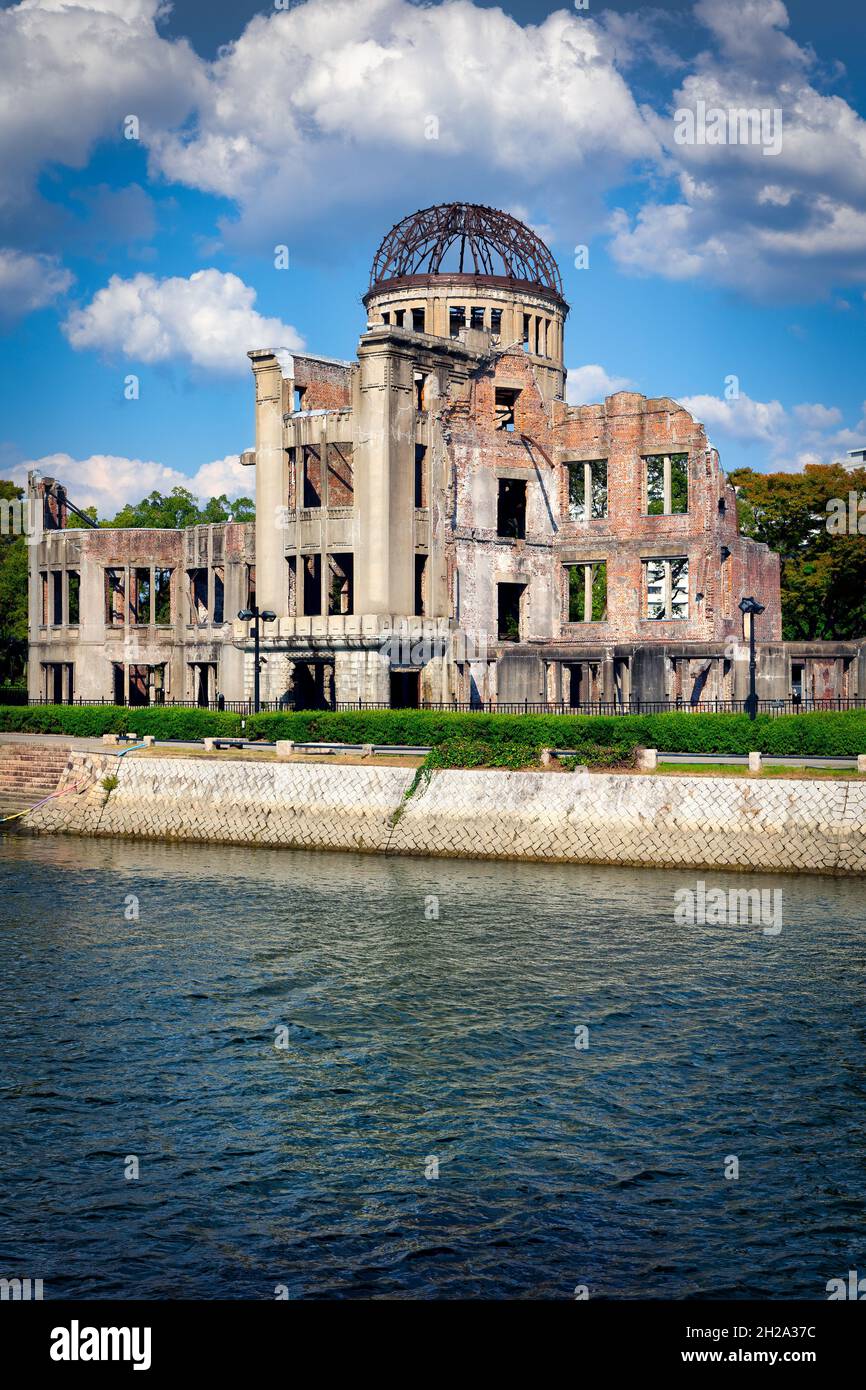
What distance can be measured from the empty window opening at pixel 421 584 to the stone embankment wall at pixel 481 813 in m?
16.6

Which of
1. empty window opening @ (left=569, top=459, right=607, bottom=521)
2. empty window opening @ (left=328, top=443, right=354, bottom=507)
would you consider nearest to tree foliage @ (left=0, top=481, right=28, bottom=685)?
empty window opening @ (left=328, top=443, right=354, bottom=507)

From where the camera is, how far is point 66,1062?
17375 millimetres

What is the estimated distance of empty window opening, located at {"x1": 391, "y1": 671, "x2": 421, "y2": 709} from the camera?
54031 mm

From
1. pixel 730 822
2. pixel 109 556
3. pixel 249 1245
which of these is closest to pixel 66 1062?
pixel 249 1245

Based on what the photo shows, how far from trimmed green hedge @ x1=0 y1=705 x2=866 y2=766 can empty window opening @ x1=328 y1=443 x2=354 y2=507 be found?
14128mm

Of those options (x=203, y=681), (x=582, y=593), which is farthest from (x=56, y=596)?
(x=582, y=593)

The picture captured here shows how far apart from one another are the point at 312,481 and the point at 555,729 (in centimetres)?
2284

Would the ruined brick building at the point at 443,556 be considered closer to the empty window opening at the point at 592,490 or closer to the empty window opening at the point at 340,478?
the empty window opening at the point at 340,478

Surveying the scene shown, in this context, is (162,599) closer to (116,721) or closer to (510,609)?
(510,609)

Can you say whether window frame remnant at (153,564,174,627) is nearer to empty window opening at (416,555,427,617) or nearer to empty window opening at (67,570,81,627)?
empty window opening at (67,570,81,627)

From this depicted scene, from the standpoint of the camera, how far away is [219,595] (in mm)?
63438
